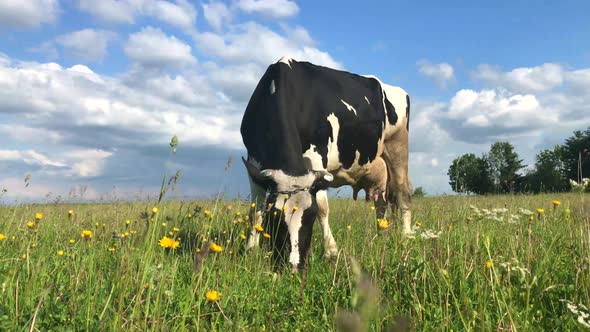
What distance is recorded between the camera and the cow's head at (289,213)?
4.99 m

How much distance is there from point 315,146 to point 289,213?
2.23 metres

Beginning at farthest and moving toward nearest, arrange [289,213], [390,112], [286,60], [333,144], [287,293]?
[390,112]
[286,60]
[333,144]
[289,213]
[287,293]

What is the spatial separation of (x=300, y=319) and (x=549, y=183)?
46.1m

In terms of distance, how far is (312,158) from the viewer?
708cm

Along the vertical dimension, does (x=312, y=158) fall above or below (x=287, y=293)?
above

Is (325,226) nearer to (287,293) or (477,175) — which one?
(287,293)

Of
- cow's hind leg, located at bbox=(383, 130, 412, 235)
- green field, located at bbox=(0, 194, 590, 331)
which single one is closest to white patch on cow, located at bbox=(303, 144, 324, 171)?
green field, located at bbox=(0, 194, 590, 331)

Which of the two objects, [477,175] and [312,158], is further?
[477,175]

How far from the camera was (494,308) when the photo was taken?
3322 millimetres

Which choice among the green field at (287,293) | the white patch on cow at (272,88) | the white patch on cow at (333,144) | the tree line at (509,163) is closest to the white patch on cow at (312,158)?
Answer: the white patch on cow at (333,144)

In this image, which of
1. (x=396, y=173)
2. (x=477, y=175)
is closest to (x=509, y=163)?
(x=477, y=175)

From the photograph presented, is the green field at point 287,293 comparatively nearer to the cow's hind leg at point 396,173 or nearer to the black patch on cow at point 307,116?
the black patch on cow at point 307,116

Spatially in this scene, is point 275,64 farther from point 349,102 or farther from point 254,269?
point 254,269

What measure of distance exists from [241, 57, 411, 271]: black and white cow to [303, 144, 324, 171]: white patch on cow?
16 millimetres
